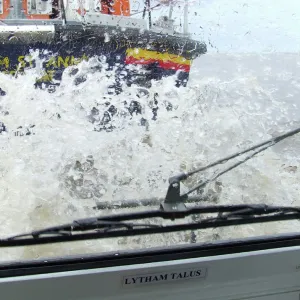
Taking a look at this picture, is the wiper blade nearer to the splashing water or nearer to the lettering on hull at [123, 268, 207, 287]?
the splashing water

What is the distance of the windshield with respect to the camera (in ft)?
7.60

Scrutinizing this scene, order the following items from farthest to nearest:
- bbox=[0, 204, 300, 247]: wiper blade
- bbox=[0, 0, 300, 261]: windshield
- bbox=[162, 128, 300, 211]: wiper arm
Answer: bbox=[0, 0, 300, 261]: windshield < bbox=[162, 128, 300, 211]: wiper arm < bbox=[0, 204, 300, 247]: wiper blade

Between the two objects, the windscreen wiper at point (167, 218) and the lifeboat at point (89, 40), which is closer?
the windscreen wiper at point (167, 218)

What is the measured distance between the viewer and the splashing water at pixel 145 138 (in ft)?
7.48

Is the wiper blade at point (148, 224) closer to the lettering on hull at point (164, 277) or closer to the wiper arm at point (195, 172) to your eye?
the wiper arm at point (195, 172)

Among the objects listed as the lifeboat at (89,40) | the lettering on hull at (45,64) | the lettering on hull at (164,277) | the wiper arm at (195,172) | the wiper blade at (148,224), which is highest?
the lifeboat at (89,40)

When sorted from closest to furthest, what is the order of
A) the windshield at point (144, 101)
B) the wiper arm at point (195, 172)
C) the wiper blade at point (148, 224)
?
the wiper blade at point (148, 224), the wiper arm at point (195, 172), the windshield at point (144, 101)

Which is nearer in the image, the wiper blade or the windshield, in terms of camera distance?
the wiper blade

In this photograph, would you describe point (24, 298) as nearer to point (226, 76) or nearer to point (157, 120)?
point (157, 120)

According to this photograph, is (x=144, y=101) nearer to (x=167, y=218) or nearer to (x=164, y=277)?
(x=167, y=218)

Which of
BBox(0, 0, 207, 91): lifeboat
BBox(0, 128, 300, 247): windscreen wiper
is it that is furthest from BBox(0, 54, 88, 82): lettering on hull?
BBox(0, 128, 300, 247): windscreen wiper

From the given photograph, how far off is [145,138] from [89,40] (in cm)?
54

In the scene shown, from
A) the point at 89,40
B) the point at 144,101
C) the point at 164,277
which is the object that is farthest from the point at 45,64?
the point at 164,277

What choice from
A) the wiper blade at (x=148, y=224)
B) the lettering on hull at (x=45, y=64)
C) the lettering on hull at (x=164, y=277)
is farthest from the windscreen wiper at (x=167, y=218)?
the lettering on hull at (x=45, y=64)
